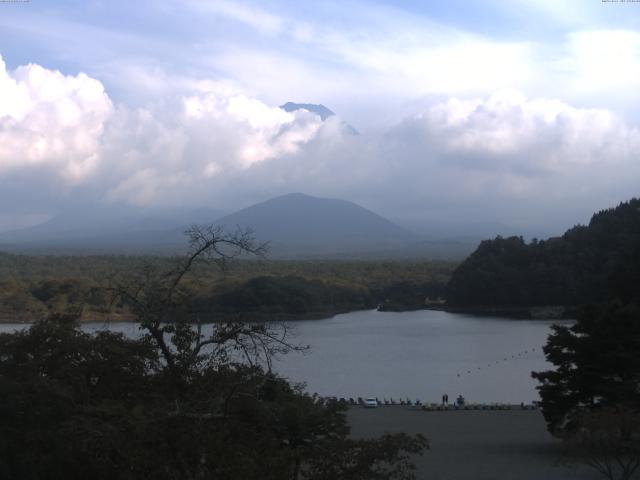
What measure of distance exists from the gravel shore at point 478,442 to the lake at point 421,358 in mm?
1954

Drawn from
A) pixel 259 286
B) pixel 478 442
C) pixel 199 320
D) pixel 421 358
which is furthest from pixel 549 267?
pixel 199 320

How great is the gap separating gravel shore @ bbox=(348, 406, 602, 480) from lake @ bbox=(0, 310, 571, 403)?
195 cm

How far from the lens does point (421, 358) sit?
76.2 ft

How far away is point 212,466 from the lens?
11.4ft

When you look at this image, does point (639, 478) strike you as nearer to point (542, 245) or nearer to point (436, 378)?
point (436, 378)

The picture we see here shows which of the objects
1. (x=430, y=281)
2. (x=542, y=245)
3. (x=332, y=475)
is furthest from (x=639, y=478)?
(x=430, y=281)

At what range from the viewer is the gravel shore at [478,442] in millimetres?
8797

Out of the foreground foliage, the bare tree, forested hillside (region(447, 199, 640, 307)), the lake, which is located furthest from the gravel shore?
forested hillside (region(447, 199, 640, 307))

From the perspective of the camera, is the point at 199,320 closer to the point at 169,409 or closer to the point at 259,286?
the point at 169,409

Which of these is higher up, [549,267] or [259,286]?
[549,267]

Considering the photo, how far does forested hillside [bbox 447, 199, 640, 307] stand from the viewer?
1406 inches

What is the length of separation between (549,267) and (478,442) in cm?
2761

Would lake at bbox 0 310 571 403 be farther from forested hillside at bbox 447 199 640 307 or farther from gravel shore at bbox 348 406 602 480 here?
forested hillside at bbox 447 199 640 307

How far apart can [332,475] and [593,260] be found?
3462 cm
